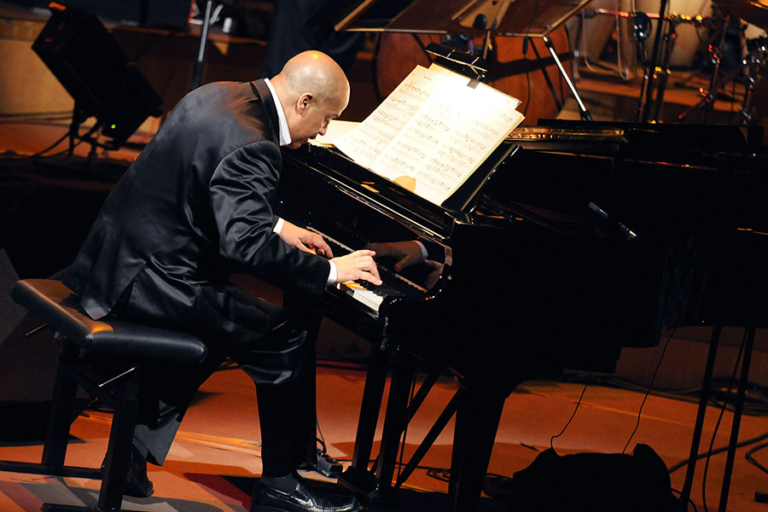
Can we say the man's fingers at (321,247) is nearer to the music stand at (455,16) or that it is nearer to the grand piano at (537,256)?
the grand piano at (537,256)

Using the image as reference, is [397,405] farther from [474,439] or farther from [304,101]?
[304,101]

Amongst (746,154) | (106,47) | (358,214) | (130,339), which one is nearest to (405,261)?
(358,214)

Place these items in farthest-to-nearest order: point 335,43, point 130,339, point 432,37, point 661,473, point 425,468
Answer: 1. point 432,37
2. point 335,43
3. point 425,468
4. point 661,473
5. point 130,339

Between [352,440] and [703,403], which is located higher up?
[703,403]

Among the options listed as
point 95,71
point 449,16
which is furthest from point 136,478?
point 95,71

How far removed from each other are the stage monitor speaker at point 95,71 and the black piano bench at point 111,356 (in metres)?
2.69

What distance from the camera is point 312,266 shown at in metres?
2.48

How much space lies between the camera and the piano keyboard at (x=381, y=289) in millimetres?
2445

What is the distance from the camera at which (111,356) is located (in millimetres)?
2498

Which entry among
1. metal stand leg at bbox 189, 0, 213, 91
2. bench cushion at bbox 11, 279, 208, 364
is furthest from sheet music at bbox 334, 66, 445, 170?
metal stand leg at bbox 189, 0, 213, 91

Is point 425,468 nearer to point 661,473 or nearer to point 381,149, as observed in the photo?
point 661,473

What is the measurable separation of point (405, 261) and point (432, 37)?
10.2ft

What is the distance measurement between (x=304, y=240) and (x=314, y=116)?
412 mm

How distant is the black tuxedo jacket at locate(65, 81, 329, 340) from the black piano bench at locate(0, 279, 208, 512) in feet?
0.28
